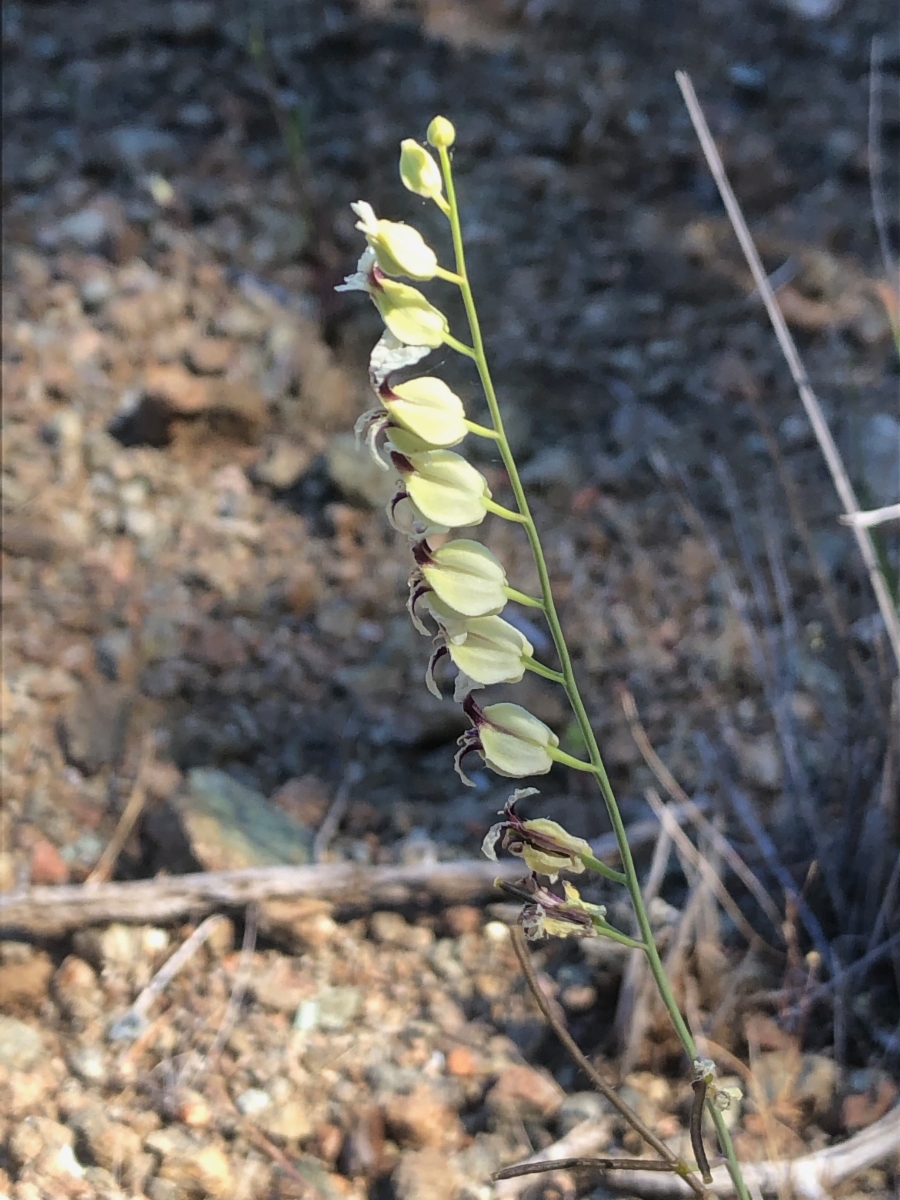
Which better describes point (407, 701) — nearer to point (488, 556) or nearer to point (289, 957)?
point (289, 957)

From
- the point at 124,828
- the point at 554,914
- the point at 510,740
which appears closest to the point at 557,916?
the point at 554,914

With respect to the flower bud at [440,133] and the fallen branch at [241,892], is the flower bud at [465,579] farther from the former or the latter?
the fallen branch at [241,892]

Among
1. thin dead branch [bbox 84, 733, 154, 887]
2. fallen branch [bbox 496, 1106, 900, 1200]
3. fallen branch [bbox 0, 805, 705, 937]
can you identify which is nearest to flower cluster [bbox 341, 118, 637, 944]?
fallen branch [bbox 496, 1106, 900, 1200]

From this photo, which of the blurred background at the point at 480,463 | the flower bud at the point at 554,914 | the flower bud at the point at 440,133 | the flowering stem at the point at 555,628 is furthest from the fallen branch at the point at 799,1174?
the flower bud at the point at 440,133

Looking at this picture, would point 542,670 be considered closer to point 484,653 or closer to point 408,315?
point 484,653

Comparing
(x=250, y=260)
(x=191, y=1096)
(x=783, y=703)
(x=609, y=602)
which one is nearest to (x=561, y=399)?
(x=609, y=602)

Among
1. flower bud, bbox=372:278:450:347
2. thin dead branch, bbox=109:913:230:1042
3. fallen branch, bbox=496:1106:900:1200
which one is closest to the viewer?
flower bud, bbox=372:278:450:347

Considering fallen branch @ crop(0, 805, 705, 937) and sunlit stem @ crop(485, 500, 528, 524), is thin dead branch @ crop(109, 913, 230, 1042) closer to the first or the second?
fallen branch @ crop(0, 805, 705, 937)
